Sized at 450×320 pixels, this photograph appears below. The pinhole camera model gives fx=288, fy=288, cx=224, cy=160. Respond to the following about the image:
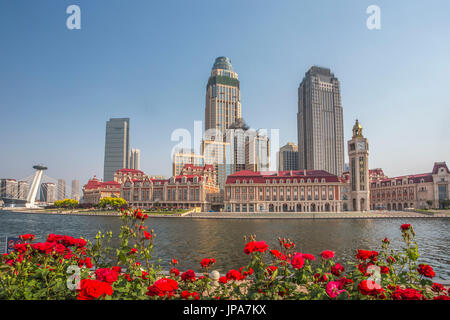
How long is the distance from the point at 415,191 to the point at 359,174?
26.8m

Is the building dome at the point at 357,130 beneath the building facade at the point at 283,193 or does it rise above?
above

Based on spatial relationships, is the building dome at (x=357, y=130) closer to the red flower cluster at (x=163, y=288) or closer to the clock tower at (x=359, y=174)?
the clock tower at (x=359, y=174)

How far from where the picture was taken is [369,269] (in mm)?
7488

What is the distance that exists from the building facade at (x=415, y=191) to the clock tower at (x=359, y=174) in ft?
76.1

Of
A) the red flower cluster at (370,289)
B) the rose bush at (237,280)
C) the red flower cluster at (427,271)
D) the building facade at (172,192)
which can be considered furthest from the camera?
the building facade at (172,192)

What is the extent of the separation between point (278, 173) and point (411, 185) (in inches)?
2251

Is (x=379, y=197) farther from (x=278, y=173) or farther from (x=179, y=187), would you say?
(x=179, y=187)

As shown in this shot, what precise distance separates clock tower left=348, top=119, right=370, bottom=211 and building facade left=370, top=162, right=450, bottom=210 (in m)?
23.2

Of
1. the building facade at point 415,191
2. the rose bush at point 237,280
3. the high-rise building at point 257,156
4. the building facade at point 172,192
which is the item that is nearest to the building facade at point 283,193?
the building facade at point 172,192

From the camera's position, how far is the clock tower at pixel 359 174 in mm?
112438
